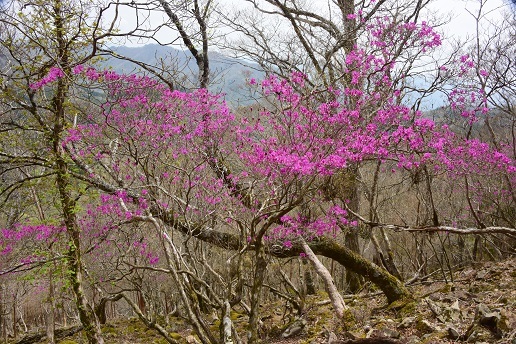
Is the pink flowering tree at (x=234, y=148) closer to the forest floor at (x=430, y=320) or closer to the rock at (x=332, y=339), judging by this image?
the forest floor at (x=430, y=320)

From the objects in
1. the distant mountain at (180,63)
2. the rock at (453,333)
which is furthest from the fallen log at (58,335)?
the rock at (453,333)

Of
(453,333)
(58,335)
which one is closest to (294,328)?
(453,333)

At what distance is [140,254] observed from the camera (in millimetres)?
10695

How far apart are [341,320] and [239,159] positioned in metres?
3.15

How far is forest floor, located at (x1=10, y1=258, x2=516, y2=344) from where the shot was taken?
13.1 feet

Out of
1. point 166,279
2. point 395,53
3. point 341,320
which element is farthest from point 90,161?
point 166,279

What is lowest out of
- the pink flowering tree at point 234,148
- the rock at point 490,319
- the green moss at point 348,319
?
the green moss at point 348,319

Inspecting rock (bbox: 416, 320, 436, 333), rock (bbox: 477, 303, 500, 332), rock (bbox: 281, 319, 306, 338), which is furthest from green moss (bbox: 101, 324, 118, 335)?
rock (bbox: 477, 303, 500, 332)

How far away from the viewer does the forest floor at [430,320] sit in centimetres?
398

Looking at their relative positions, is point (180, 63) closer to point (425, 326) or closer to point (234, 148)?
point (234, 148)

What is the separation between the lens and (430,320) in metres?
4.93

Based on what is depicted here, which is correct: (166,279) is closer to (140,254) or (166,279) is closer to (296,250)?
(140,254)

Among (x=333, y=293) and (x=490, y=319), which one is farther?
(x=333, y=293)

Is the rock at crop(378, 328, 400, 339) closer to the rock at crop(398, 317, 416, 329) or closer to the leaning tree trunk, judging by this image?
the rock at crop(398, 317, 416, 329)
